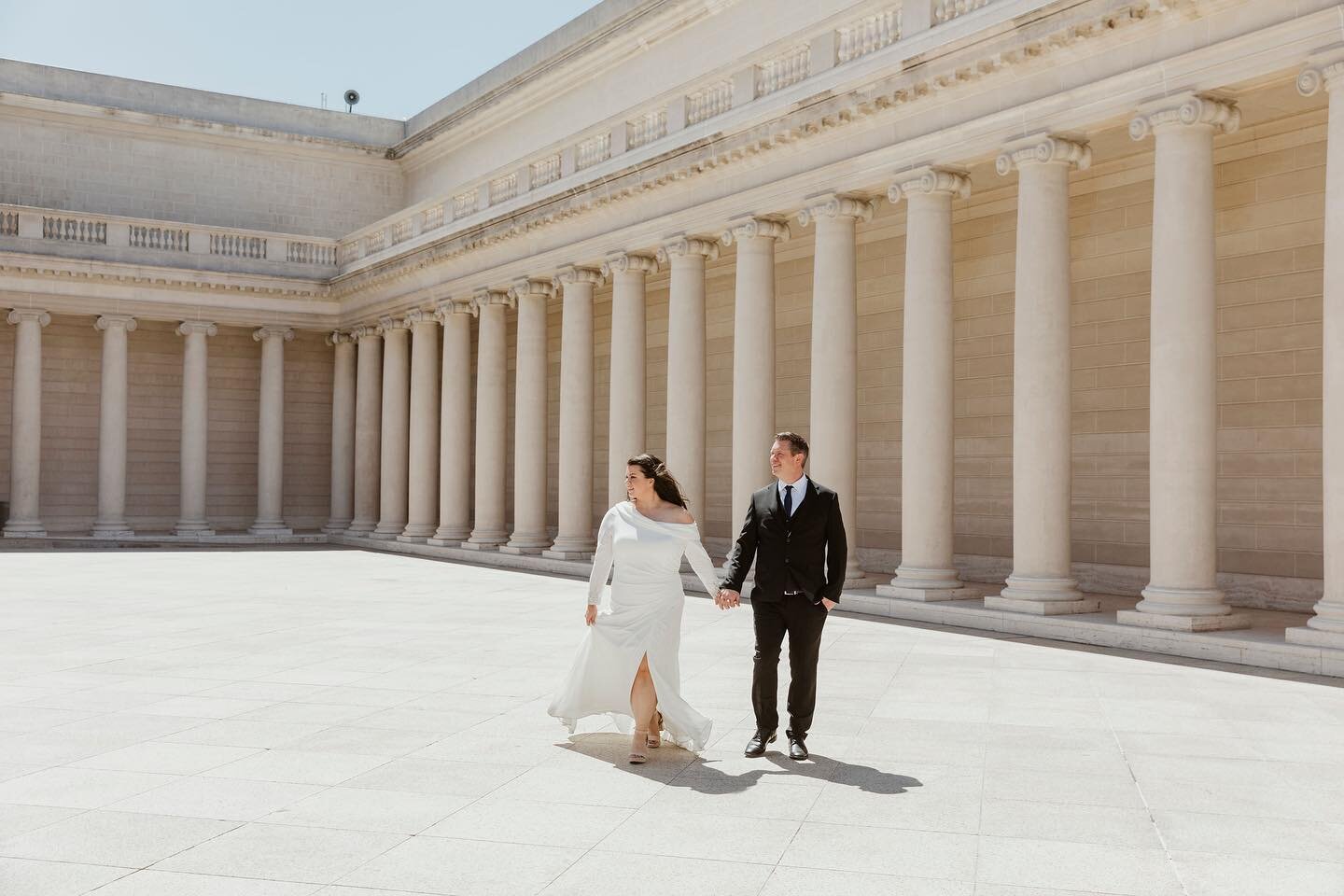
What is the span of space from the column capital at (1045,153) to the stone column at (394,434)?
96.7 feet

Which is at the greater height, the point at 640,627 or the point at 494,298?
the point at 494,298

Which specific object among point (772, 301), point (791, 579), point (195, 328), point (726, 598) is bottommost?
point (726, 598)

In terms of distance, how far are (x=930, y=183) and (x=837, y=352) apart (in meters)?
4.50

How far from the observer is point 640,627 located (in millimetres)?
11695

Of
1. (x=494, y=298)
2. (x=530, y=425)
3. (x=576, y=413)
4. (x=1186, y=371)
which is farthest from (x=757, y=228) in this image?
(x=494, y=298)

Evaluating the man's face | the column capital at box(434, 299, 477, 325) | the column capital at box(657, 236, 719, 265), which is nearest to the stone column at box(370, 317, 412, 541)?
the column capital at box(434, 299, 477, 325)

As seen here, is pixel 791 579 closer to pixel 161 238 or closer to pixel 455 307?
pixel 455 307

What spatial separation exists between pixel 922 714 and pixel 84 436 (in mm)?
46367

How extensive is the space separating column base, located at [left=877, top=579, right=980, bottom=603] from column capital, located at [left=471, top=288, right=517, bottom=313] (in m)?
20.1

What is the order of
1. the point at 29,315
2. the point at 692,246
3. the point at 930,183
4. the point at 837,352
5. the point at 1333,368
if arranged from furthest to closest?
the point at 29,315 → the point at 692,246 → the point at 837,352 → the point at 930,183 → the point at 1333,368

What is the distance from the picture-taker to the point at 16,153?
168ft

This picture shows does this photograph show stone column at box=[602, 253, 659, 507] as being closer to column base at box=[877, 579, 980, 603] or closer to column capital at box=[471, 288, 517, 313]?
column capital at box=[471, 288, 517, 313]

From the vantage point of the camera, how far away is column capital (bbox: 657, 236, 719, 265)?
3191 cm

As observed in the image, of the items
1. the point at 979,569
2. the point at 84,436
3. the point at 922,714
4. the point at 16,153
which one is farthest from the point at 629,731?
the point at 16,153
